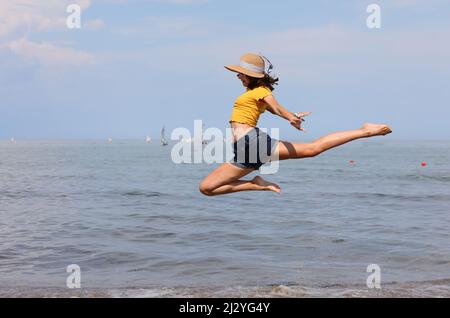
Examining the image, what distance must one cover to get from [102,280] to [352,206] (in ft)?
57.4

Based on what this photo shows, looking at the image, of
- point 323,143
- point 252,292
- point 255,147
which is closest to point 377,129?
point 323,143

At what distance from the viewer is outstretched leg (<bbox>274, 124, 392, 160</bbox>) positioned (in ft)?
29.1

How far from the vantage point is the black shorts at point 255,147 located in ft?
28.6

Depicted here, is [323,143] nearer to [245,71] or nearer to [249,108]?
[249,108]

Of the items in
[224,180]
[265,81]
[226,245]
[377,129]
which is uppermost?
[265,81]

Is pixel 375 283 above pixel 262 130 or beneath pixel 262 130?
beneath

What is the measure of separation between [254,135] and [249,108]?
1.34 ft

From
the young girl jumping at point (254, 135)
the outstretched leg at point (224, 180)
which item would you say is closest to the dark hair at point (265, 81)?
the young girl jumping at point (254, 135)

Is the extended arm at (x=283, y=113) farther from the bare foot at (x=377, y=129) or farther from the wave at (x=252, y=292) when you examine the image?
the wave at (x=252, y=292)

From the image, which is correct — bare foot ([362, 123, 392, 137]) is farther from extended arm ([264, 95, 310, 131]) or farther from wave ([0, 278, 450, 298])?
wave ([0, 278, 450, 298])

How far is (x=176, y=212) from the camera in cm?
2619

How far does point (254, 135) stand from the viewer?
8711 millimetres
